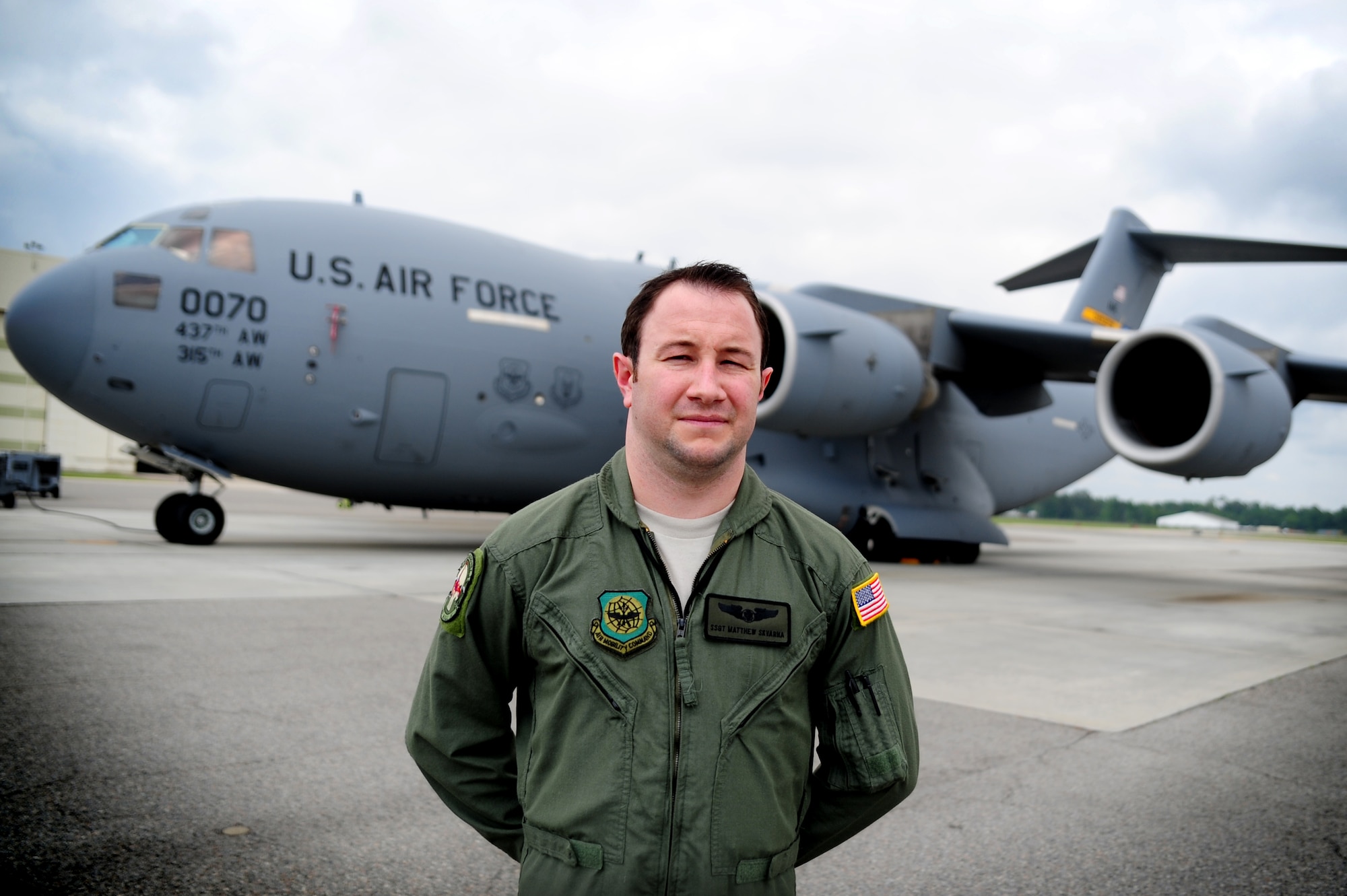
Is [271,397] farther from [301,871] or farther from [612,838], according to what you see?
[612,838]

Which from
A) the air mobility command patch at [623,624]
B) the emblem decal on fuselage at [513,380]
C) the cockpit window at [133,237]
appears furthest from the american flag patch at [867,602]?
the cockpit window at [133,237]

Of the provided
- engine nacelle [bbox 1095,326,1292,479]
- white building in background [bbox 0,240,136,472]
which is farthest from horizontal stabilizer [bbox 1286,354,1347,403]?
white building in background [bbox 0,240,136,472]

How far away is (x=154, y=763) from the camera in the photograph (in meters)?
2.84

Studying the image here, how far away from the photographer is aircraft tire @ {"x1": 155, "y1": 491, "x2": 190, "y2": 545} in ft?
30.4

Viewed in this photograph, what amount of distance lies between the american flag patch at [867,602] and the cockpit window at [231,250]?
27.4 ft

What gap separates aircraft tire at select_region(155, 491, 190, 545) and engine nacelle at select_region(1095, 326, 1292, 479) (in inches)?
359

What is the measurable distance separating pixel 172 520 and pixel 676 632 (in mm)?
9407

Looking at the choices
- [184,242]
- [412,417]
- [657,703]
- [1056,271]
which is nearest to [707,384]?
[657,703]

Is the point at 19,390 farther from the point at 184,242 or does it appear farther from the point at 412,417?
the point at 412,417

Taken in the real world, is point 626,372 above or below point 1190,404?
below

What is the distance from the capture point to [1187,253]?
13992 mm

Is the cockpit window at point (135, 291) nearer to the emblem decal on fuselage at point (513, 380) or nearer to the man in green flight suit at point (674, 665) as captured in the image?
the emblem decal on fuselage at point (513, 380)

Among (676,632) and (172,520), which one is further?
(172,520)

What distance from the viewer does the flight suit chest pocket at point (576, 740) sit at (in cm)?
121
